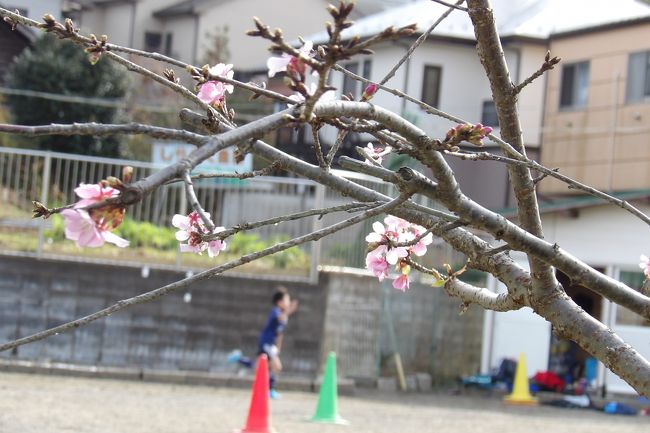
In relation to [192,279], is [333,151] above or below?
above

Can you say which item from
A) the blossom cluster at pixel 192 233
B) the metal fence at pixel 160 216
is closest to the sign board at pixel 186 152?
the metal fence at pixel 160 216

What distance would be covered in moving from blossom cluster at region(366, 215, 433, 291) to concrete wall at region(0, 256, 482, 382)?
13800 millimetres

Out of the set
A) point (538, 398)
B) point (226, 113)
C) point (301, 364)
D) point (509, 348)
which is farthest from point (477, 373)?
point (226, 113)

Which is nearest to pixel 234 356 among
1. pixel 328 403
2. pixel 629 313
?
pixel 328 403

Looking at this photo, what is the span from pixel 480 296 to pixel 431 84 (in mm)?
28368

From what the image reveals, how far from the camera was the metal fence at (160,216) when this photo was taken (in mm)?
17906

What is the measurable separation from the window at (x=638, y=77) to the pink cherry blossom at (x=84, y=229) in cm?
2578

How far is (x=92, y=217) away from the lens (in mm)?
2281

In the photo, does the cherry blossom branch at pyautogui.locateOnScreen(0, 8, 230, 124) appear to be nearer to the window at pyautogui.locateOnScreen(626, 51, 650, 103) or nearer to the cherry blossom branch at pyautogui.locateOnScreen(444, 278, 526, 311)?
the cherry blossom branch at pyautogui.locateOnScreen(444, 278, 526, 311)

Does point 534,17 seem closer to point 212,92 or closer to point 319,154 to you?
point 212,92

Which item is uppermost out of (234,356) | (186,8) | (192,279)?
(186,8)

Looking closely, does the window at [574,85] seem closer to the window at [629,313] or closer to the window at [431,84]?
the window at [431,84]

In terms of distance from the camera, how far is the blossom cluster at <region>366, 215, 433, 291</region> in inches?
161

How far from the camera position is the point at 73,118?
31.7 meters
